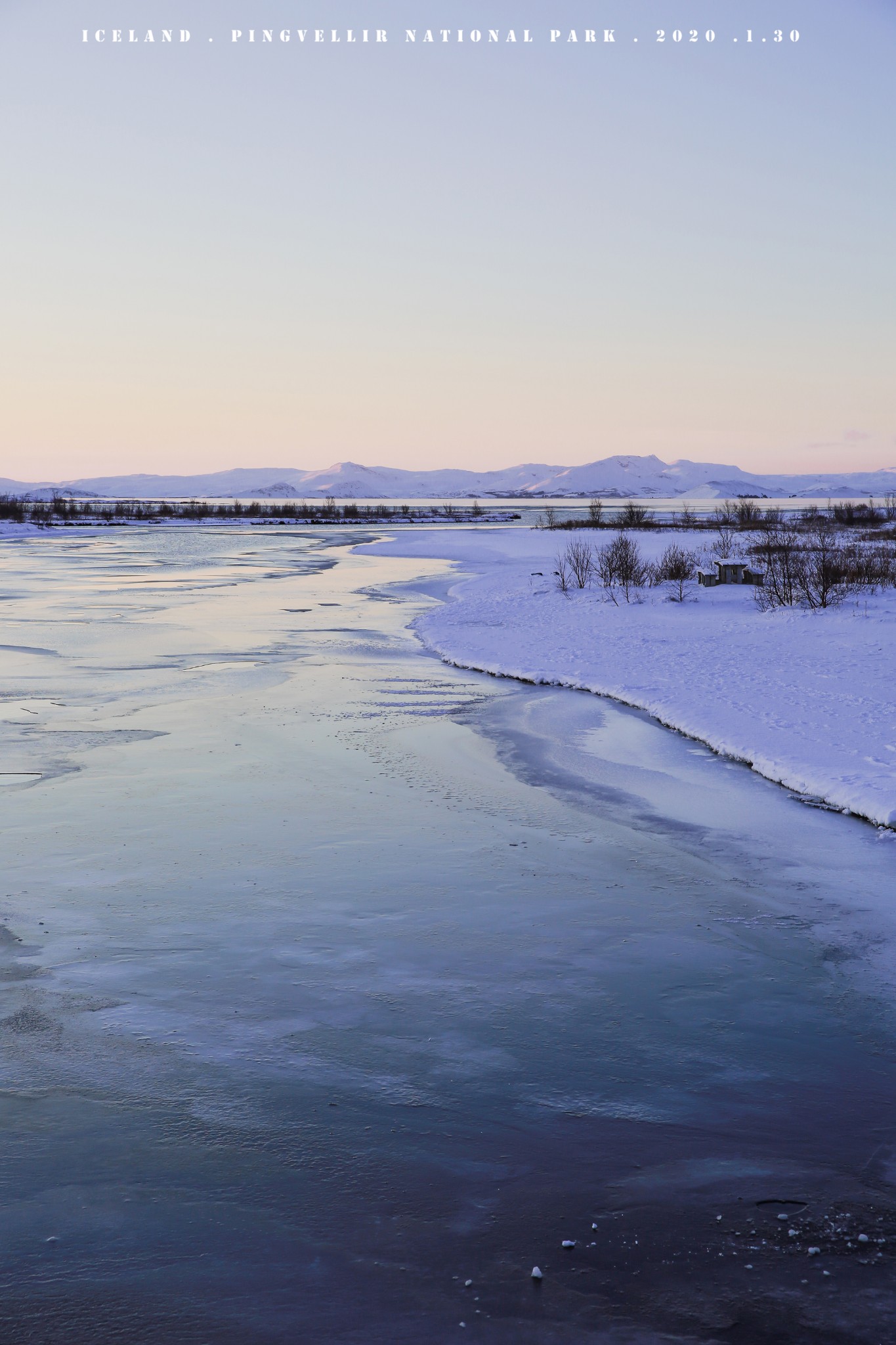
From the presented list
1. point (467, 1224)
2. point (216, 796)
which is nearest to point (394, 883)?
point (216, 796)

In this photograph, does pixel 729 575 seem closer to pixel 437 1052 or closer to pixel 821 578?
pixel 821 578

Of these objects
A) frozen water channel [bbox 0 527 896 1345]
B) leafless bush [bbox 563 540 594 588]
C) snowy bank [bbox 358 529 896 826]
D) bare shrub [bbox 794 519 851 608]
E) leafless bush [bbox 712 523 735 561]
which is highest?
leafless bush [bbox 712 523 735 561]

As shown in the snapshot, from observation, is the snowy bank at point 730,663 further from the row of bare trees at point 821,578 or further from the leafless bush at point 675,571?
the leafless bush at point 675,571

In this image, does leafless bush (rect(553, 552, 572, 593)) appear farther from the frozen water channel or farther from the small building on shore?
the frozen water channel

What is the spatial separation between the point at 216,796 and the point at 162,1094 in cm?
432

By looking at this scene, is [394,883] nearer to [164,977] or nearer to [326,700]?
[164,977]

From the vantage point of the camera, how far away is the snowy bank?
946 centimetres

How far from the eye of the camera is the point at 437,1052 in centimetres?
439

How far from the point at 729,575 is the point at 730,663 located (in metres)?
11.6

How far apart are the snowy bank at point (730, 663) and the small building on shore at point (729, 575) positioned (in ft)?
2.40

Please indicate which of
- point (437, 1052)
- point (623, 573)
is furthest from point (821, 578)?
point (437, 1052)

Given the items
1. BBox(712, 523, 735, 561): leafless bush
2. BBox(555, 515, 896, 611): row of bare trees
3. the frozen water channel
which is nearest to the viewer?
the frozen water channel

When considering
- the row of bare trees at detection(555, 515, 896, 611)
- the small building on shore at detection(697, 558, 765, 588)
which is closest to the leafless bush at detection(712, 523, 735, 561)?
the row of bare trees at detection(555, 515, 896, 611)

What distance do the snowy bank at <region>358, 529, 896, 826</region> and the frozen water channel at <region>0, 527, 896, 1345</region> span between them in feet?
2.57
